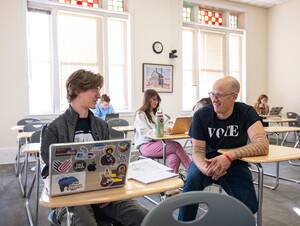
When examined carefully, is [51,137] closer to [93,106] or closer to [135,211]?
[93,106]

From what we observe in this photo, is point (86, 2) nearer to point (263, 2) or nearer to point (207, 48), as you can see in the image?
point (207, 48)

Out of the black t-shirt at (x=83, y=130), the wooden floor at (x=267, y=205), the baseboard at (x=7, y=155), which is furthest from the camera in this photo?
the baseboard at (x=7, y=155)

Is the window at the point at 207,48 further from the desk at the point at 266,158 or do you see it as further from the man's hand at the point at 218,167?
the man's hand at the point at 218,167

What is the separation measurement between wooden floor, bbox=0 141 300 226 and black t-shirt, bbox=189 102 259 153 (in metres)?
0.94

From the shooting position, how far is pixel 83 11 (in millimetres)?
5152

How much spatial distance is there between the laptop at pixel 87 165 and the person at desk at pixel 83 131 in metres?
0.23

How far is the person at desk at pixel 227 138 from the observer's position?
5.57ft

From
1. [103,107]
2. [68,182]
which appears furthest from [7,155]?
[68,182]

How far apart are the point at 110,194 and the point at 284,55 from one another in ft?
24.1

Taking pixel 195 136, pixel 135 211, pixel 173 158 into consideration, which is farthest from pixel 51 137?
pixel 173 158

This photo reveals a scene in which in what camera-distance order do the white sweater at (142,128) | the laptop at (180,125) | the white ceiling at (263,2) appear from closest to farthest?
the laptop at (180,125), the white sweater at (142,128), the white ceiling at (263,2)

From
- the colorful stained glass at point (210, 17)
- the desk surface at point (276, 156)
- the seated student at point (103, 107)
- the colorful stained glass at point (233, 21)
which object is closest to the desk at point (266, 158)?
the desk surface at point (276, 156)

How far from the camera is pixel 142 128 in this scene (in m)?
2.95

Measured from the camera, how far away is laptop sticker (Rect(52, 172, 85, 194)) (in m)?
0.96
